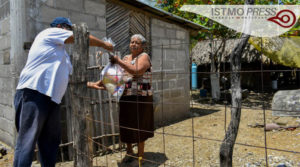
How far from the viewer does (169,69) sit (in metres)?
5.34

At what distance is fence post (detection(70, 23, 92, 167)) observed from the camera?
1803mm

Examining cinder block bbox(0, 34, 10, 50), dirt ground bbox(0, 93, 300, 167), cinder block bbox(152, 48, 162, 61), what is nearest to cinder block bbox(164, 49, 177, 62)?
cinder block bbox(152, 48, 162, 61)

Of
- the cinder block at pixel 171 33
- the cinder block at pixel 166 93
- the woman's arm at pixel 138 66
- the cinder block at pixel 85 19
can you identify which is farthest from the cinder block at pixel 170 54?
the woman's arm at pixel 138 66

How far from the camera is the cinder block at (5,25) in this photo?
3.32 meters

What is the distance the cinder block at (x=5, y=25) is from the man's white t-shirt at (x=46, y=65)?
1.86 meters

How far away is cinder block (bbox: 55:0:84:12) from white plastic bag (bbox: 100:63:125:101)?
162cm

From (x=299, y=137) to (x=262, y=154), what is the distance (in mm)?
1329

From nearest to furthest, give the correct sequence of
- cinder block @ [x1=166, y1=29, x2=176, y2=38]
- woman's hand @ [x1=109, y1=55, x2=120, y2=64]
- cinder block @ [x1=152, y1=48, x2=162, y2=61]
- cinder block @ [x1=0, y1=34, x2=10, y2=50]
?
woman's hand @ [x1=109, y1=55, x2=120, y2=64]
cinder block @ [x1=0, y1=34, x2=10, y2=50]
cinder block @ [x1=152, y1=48, x2=162, y2=61]
cinder block @ [x1=166, y1=29, x2=176, y2=38]

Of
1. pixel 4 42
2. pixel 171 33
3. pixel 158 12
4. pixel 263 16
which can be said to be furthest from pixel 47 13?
pixel 263 16

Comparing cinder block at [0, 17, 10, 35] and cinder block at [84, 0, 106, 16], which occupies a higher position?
cinder block at [84, 0, 106, 16]

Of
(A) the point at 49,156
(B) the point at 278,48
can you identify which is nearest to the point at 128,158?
(A) the point at 49,156

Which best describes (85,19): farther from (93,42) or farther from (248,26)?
(248,26)

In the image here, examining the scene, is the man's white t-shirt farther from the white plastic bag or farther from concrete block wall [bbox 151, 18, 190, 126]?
concrete block wall [bbox 151, 18, 190, 126]

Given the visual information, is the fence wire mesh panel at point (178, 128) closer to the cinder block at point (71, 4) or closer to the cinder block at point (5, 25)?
the cinder block at point (71, 4)
